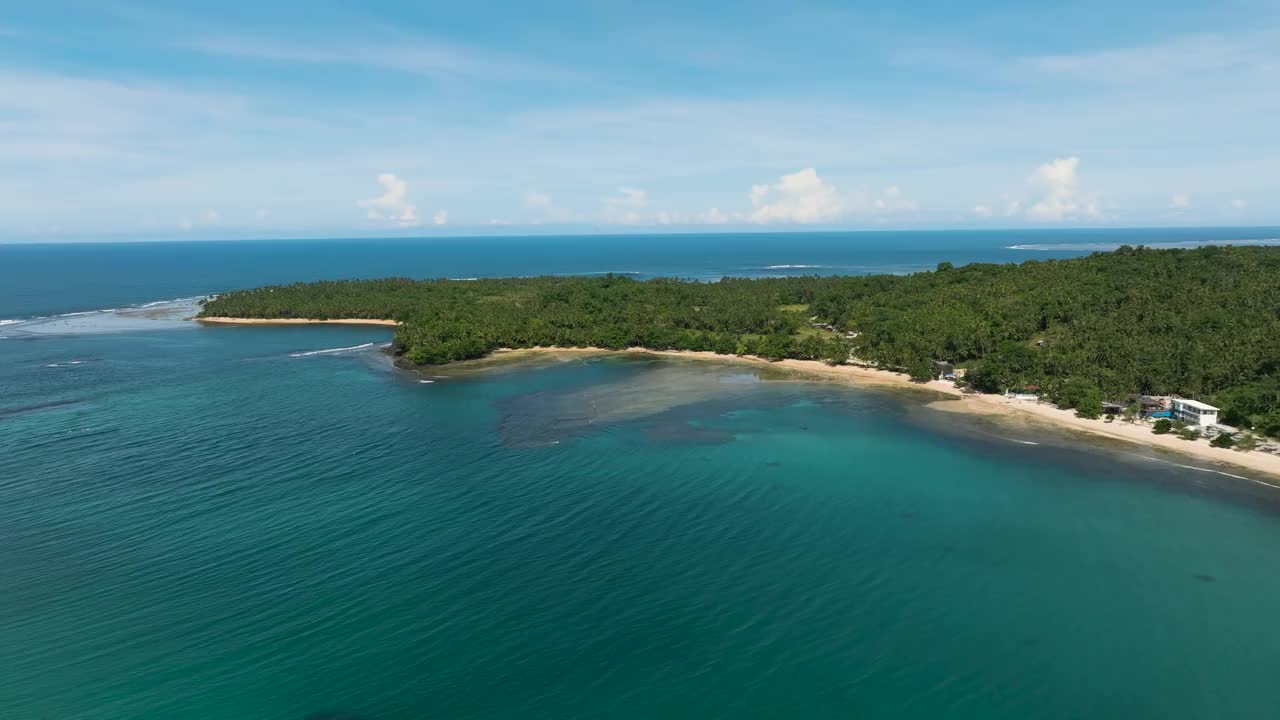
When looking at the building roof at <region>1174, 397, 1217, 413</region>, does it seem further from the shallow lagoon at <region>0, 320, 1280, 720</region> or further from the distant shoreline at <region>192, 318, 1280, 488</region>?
the shallow lagoon at <region>0, 320, 1280, 720</region>

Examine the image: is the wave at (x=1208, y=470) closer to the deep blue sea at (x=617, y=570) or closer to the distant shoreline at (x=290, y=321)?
the deep blue sea at (x=617, y=570)

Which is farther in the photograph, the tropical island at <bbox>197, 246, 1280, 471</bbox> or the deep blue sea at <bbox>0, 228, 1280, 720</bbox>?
the tropical island at <bbox>197, 246, 1280, 471</bbox>

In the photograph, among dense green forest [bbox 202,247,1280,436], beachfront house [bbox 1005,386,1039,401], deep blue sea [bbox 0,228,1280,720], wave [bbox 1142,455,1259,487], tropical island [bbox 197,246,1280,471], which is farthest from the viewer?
beachfront house [bbox 1005,386,1039,401]

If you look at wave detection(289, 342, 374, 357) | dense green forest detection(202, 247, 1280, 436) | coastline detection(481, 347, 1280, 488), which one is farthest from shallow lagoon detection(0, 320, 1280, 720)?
wave detection(289, 342, 374, 357)

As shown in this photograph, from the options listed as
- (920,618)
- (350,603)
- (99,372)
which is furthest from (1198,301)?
(99,372)

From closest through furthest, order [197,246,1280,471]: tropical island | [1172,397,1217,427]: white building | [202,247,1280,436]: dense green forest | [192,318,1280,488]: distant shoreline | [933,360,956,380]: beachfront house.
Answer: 1. [192,318,1280,488]: distant shoreline
2. [1172,397,1217,427]: white building
3. [197,246,1280,471]: tropical island
4. [202,247,1280,436]: dense green forest
5. [933,360,956,380]: beachfront house

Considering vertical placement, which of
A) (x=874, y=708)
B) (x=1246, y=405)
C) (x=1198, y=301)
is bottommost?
(x=874, y=708)

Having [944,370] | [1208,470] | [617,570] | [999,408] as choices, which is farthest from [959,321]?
[617,570]

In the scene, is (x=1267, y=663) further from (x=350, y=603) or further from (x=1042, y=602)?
(x=350, y=603)

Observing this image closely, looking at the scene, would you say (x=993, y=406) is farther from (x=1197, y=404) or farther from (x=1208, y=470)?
(x=1208, y=470)
